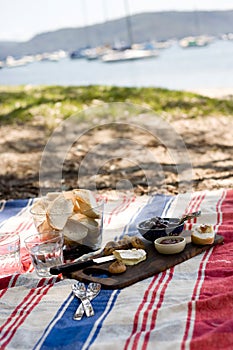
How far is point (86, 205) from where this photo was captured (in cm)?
153

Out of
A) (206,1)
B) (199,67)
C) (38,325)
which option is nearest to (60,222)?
(38,325)

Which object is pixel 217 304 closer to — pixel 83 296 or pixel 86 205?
pixel 83 296

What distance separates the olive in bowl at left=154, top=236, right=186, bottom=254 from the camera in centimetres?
145

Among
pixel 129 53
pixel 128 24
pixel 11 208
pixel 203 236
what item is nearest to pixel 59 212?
pixel 203 236

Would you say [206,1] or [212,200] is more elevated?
[206,1]

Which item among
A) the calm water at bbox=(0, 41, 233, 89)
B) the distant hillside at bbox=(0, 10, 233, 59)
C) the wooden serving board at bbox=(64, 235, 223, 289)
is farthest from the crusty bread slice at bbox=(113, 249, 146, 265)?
the distant hillside at bbox=(0, 10, 233, 59)

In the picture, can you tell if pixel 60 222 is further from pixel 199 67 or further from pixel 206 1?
pixel 206 1

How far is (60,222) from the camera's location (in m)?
1.48

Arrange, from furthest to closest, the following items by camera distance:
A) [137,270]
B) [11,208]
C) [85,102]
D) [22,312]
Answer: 1. [85,102]
2. [11,208]
3. [137,270]
4. [22,312]

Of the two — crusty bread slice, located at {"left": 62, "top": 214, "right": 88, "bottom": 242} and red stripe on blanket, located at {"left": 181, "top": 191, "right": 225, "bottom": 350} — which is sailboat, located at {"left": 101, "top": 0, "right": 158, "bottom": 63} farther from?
red stripe on blanket, located at {"left": 181, "top": 191, "right": 225, "bottom": 350}

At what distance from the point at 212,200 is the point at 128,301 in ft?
2.70

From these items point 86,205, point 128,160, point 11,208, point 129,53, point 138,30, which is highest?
point 138,30

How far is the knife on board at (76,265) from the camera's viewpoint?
1.37m

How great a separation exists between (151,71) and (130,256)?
651cm
